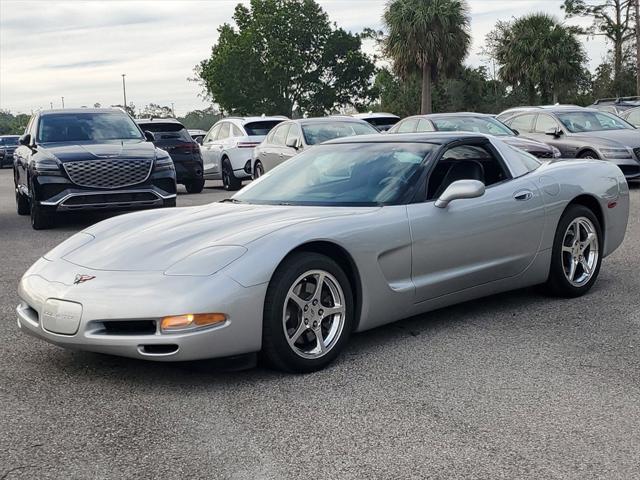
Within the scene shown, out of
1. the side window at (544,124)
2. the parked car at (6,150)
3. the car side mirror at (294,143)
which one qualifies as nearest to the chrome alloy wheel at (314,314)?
the car side mirror at (294,143)

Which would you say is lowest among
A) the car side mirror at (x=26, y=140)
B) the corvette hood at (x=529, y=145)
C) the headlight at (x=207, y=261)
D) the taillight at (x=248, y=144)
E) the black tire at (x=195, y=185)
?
the black tire at (x=195, y=185)

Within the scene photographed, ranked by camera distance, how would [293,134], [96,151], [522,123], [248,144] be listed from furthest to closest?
[248,144]
[522,123]
[293,134]
[96,151]

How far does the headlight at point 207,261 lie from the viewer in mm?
4281

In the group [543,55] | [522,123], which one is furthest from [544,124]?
[543,55]

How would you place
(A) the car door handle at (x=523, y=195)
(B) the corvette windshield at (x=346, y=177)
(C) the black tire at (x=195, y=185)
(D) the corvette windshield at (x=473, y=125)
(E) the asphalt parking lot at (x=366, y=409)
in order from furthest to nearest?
(C) the black tire at (x=195, y=185), (D) the corvette windshield at (x=473, y=125), (A) the car door handle at (x=523, y=195), (B) the corvette windshield at (x=346, y=177), (E) the asphalt parking lot at (x=366, y=409)

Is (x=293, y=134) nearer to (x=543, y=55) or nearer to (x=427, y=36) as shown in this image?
(x=427, y=36)

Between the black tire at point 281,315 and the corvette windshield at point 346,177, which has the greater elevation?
the corvette windshield at point 346,177

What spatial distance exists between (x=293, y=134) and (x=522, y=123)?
4489mm

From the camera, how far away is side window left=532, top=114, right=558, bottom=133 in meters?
15.6

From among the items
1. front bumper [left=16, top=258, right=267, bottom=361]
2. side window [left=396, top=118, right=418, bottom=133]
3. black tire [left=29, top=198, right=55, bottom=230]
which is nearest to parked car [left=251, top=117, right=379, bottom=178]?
side window [left=396, top=118, right=418, bottom=133]

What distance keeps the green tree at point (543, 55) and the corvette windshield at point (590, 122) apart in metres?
26.2

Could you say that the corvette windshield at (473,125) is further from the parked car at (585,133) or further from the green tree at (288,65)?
the green tree at (288,65)

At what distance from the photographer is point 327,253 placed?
4.72 m

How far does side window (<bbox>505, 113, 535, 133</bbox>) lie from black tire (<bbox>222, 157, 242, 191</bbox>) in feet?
19.3
